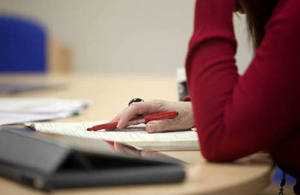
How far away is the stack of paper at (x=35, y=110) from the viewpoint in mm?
1021

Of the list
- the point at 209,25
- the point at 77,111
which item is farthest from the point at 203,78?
the point at 77,111

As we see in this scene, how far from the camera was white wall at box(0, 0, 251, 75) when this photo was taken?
3.81 m

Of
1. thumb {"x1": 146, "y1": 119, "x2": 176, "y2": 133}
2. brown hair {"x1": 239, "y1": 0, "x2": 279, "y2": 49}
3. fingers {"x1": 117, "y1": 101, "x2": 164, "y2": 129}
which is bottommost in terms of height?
thumb {"x1": 146, "y1": 119, "x2": 176, "y2": 133}

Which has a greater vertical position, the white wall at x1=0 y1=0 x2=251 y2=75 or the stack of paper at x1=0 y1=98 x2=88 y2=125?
the stack of paper at x1=0 y1=98 x2=88 y2=125

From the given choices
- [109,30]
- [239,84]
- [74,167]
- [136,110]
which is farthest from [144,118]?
[109,30]

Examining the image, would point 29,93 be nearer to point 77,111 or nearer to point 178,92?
point 77,111

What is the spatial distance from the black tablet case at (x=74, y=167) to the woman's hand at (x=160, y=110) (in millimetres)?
303

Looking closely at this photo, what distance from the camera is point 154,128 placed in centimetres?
81

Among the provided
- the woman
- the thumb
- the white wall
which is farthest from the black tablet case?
the white wall

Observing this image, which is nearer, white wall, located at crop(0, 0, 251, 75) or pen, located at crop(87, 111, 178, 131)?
pen, located at crop(87, 111, 178, 131)

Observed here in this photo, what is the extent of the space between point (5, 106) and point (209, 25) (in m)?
0.73

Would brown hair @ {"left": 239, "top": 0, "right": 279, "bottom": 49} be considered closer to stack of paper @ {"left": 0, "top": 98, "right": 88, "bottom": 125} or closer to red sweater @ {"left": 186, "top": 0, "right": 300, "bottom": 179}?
red sweater @ {"left": 186, "top": 0, "right": 300, "bottom": 179}

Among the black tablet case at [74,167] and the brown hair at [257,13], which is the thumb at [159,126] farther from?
the black tablet case at [74,167]

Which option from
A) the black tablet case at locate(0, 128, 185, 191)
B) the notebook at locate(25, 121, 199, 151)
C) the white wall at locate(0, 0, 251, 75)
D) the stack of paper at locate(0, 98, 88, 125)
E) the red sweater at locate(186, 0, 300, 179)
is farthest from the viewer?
the white wall at locate(0, 0, 251, 75)
